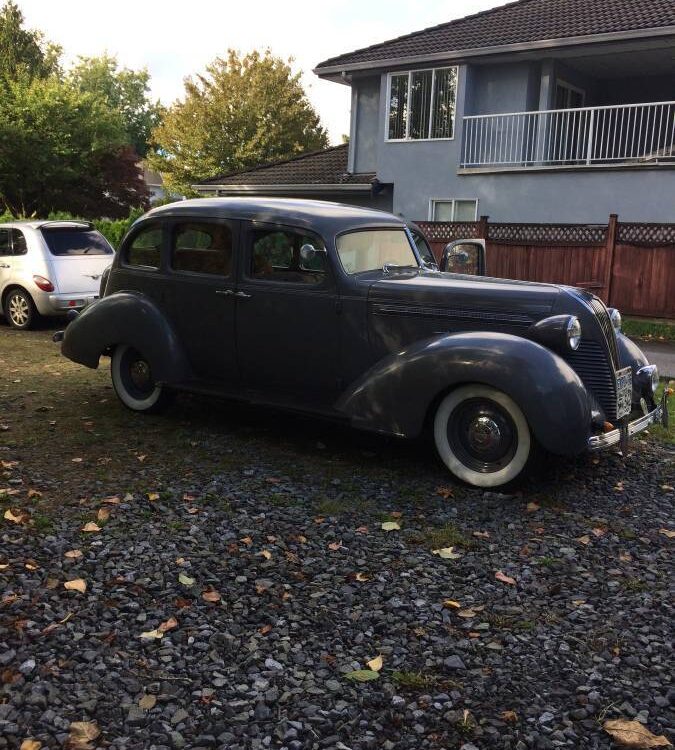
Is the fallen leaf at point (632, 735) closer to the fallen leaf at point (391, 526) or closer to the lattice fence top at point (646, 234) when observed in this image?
the fallen leaf at point (391, 526)

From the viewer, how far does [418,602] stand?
147 inches

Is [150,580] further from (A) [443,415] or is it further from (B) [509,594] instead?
(A) [443,415]

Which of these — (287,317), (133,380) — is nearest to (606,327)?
(287,317)

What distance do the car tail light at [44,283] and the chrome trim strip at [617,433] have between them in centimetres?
972

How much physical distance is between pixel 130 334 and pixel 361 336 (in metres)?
2.25

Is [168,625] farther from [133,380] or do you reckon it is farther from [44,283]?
[44,283]

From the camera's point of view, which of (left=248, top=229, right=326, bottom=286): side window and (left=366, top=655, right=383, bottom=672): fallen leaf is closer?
(left=366, top=655, right=383, bottom=672): fallen leaf

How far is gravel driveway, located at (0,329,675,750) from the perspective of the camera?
283 centimetres

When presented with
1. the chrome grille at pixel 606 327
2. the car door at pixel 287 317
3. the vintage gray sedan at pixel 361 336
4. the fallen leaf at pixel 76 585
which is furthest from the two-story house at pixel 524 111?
the fallen leaf at pixel 76 585

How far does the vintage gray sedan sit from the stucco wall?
11237 millimetres

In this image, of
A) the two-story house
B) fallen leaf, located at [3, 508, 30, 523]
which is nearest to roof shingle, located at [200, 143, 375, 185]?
the two-story house

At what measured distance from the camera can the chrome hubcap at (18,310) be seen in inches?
507

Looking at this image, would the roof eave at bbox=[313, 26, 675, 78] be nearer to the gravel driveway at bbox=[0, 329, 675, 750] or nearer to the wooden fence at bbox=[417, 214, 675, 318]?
the wooden fence at bbox=[417, 214, 675, 318]

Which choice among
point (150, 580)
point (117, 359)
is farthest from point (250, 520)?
point (117, 359)
